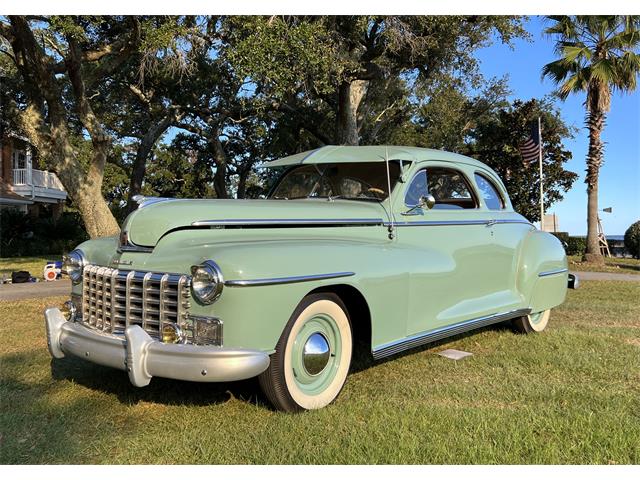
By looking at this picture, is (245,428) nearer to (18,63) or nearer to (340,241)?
(340,241)

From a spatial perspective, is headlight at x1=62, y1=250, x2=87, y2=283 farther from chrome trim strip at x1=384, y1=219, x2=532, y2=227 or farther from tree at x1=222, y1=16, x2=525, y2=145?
tree at x1=222, y1=16, x2=525, y2=145

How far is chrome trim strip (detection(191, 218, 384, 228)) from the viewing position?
372cm

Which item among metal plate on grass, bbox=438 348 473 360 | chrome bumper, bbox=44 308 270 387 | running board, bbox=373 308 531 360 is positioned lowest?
metal plate on grass, bbox=438 348 473 360

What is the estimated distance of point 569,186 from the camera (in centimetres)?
2569

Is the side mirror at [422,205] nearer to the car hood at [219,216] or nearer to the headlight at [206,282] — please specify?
the car hood at [219,216]

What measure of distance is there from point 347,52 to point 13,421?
38.6 feet

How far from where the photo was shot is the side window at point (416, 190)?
4.65 metres

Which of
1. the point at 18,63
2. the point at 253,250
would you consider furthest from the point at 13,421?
the point at 18,63

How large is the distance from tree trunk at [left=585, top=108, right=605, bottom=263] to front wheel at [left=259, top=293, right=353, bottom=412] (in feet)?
53.0

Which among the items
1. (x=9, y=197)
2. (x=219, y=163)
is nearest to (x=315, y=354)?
(x=219, y=163)

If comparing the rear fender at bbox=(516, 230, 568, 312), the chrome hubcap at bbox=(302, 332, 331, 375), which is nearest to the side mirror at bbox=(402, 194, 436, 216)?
the chrome hubcap at bbox=(302, 332, 331, 375)

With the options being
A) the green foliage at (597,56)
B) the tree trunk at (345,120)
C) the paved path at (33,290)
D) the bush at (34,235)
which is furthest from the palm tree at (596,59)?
the bush at (34,235)

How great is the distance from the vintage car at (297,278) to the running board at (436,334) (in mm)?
15

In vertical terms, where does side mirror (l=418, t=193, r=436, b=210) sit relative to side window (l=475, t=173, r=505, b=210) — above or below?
below
